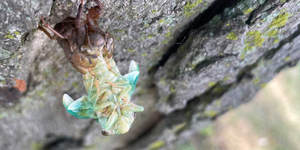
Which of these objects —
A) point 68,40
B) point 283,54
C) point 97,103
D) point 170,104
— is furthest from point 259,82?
point 68,40

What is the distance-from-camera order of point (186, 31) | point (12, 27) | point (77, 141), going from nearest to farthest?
point (12, 27)
point (186, 31)
point (77, 141)

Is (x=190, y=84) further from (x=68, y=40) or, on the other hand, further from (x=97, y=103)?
(x=68, y=40)

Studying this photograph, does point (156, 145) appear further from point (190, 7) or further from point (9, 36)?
point (9, 36)

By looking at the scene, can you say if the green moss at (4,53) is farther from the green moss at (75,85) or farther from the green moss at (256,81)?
the green moss at (256,81)

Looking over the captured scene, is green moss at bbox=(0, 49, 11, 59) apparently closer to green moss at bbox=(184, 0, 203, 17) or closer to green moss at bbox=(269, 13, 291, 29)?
green moss at bbox=(184, 0, 203, 17)

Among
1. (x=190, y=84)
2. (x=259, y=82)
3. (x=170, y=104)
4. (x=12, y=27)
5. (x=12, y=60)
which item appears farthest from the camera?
(x=170, y=104)

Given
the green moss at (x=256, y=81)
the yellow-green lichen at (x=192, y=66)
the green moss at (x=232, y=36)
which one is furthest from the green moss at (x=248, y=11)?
the green moss at (x=256, y=81)

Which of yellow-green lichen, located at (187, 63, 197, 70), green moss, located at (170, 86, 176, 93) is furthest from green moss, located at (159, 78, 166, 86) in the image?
yellow-green lichen, located at (187, 63, 197, 70)
